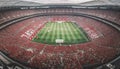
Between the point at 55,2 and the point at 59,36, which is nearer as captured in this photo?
the point at 59,36

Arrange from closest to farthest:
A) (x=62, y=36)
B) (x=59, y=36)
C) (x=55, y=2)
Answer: (x=59, y=36) < (x=62, y=36) < (x=55, y=2)

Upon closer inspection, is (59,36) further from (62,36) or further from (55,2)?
(55,2)

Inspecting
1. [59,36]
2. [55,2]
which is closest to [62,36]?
[59,36]

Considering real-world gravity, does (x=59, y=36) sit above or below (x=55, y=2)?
below

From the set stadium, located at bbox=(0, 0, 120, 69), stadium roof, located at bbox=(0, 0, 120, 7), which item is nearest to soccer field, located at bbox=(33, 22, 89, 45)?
stadium, located at bbox=(0, 0, 120, 69)

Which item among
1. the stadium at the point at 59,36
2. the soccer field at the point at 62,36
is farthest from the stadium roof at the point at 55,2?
the soccer field at the point at 62,36

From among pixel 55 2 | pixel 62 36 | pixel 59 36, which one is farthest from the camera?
pixel 55 2

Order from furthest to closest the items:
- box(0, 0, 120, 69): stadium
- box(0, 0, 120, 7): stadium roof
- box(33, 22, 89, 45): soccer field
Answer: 1. box(0, 0, 120, 7): stadium roof
2. box(33, 22, 89, 45): soccer field
3. box(0, 0, 120, 69): stadium

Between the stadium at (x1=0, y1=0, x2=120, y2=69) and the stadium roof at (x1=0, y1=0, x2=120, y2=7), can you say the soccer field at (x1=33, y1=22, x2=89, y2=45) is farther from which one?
the stadium roof at (x1=0, y1=0, x2=120, y2=7)

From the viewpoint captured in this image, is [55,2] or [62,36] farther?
[55,2]
